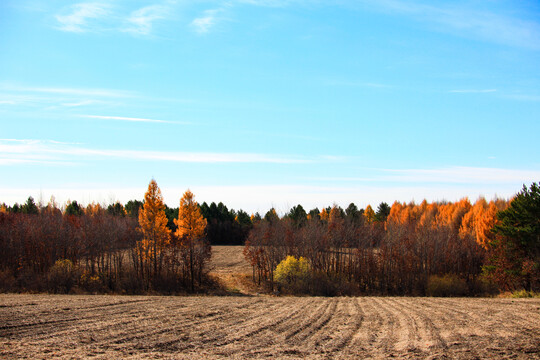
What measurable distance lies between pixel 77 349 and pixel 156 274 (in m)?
41.6

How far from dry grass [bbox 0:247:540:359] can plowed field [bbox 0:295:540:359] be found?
3cm

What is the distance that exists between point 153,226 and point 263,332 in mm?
39949

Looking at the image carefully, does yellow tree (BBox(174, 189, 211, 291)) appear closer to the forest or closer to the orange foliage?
the forest

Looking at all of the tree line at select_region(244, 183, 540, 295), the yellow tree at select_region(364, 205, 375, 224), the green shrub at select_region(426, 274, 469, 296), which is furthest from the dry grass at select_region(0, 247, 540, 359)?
the yellow tree at select_region(364, 205, 375, 224)

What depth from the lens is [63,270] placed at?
46.4 meters

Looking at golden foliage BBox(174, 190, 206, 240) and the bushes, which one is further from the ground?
golden foliage BBox(174, 190, 206, 240)

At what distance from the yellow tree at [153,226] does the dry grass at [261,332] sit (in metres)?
29.2

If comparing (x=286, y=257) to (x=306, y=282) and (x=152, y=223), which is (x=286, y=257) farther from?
(x=152, y=223)

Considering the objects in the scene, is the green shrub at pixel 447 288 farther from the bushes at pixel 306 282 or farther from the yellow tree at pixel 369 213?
the yellow tree at pixel 369 213

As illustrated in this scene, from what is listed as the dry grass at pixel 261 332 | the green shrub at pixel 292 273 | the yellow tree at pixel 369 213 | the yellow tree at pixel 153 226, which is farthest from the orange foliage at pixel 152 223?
the yellow tree at pixel 369 213

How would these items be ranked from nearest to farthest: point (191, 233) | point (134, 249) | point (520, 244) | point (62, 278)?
point (520, 244) → point (62, 278) → point (191, 233) → point (134, 249)

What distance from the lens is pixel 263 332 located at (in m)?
17.9

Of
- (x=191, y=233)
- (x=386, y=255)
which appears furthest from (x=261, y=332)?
(x=386, y=255)

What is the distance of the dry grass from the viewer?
14.2 metres
